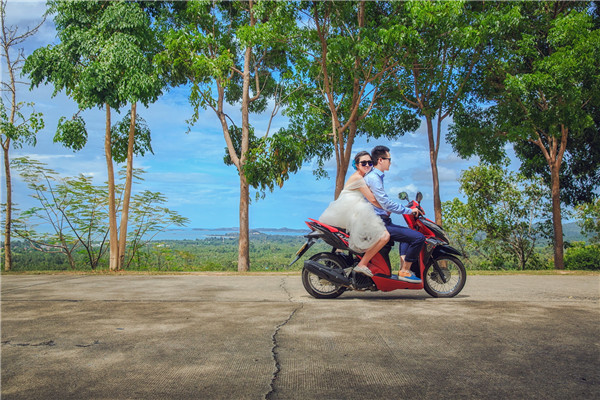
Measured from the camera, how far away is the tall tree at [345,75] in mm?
16641

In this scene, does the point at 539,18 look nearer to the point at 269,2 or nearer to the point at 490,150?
the point at 490,150

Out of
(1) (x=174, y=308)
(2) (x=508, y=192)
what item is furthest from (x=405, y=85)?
(1) (x=174, y=308)

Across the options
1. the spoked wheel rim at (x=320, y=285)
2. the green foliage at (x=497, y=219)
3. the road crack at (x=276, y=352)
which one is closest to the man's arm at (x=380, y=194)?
the spoked wheel rim at (x=320, y=285)

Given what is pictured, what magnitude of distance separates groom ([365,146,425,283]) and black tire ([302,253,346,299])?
84 centimetres

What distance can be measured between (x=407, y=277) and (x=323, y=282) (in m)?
1.20

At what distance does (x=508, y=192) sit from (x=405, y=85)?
8.26 m

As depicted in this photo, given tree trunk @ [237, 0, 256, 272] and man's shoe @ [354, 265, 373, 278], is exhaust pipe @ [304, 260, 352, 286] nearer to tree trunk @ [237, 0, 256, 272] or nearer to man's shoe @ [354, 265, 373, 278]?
man's shoe @ [354, 265, 373, 278]

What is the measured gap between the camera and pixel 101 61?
15258mm

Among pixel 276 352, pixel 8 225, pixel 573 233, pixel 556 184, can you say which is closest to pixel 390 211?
pixel 276 352

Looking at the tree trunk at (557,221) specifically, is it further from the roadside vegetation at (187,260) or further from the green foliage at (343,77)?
the green foliage at (343,77)

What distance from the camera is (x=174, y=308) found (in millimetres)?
6242

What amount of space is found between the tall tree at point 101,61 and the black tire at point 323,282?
1030 cm

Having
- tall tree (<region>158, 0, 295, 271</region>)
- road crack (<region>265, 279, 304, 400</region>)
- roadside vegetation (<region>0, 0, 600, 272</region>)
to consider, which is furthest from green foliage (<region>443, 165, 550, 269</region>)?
road crack (<region>265, 279, 304, 400</region>)

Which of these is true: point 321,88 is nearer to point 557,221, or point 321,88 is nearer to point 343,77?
point 343,77
